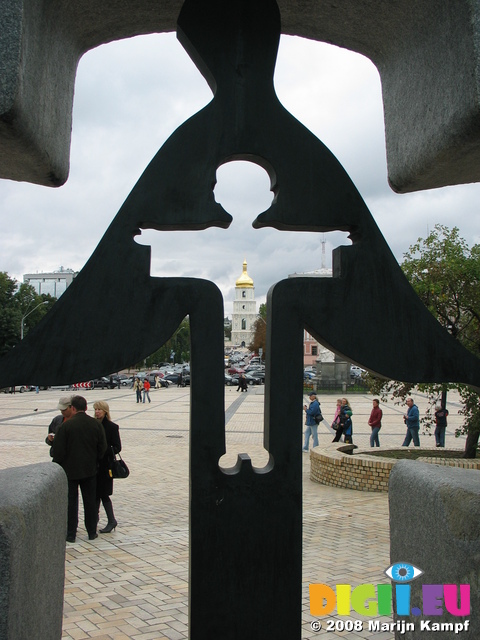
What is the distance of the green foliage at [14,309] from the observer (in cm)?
3753

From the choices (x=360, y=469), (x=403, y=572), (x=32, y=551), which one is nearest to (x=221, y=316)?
(x=32, y=551)

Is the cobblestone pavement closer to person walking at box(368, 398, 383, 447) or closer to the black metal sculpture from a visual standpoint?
the black metal sculpture

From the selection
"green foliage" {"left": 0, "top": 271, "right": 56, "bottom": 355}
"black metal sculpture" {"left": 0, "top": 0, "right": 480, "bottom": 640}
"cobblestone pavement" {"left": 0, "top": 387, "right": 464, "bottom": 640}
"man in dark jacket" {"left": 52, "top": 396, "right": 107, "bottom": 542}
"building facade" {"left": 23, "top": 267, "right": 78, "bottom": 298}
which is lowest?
"cobblestone pavement" {"left": 0, "top": 387, "right": 464, "bottom": 640}

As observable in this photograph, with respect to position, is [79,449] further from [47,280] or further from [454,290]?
[47,280]

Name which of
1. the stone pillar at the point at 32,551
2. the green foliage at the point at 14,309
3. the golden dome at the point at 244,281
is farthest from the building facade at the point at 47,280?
the stone pillar at the point at 32,551

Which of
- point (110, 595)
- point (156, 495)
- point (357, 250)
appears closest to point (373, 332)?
point (357, 250)

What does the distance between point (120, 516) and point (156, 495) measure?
1254mm

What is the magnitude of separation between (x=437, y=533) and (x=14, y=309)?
139 feet

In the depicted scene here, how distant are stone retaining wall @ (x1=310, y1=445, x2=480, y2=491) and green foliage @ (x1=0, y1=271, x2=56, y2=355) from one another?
64.8 ft

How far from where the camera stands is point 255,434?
17.1 meters

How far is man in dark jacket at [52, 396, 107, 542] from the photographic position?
6430 mm

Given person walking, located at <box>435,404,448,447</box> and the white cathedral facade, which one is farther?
the white cathedral facade

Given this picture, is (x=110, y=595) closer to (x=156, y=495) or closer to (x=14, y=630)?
(x=14, y=630)

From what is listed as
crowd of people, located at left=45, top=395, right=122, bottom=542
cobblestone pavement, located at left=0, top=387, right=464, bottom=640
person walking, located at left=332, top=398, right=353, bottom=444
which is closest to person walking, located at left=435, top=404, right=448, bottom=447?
person walking, located at left=332, top=398, right=353, bottom=444
